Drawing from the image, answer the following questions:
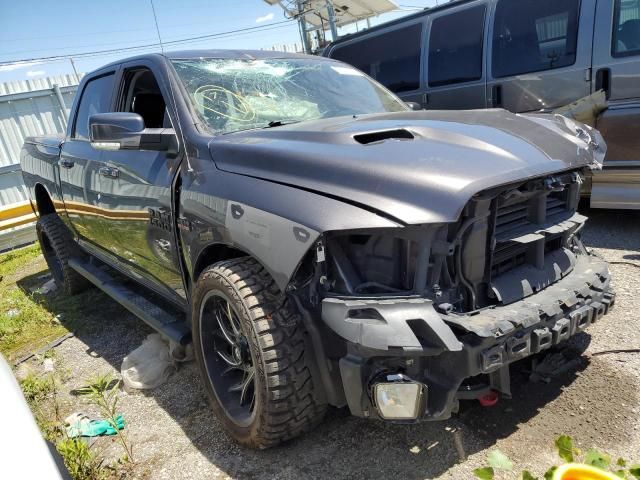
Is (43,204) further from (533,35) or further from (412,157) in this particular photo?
(533,35)

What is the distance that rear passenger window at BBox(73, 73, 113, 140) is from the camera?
3.75 metres

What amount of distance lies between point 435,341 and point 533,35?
4.16m

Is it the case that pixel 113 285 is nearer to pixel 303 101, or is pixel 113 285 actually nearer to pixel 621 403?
pixel 303 101

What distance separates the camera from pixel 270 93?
9.87 feet

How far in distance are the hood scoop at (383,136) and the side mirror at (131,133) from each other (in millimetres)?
1050

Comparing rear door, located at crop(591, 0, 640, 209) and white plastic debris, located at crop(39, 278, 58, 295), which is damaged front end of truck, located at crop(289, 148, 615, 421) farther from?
white plastic debris, located at crop(39, 278, 58, 295)

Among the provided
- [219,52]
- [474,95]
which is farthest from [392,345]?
[474,95]

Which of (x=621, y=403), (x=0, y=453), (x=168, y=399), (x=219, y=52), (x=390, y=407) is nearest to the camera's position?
(x=0, y=453)

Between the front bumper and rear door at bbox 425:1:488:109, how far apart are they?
3.80 meters

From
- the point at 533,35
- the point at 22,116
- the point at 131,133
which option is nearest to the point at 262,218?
the point at 131,133

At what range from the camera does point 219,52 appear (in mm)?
3223

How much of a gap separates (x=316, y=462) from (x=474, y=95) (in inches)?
169

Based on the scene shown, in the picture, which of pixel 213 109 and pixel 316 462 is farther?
pixel 213 109

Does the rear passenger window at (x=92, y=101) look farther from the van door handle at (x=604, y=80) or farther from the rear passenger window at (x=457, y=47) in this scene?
the van door handle at (x=604, y=80)
